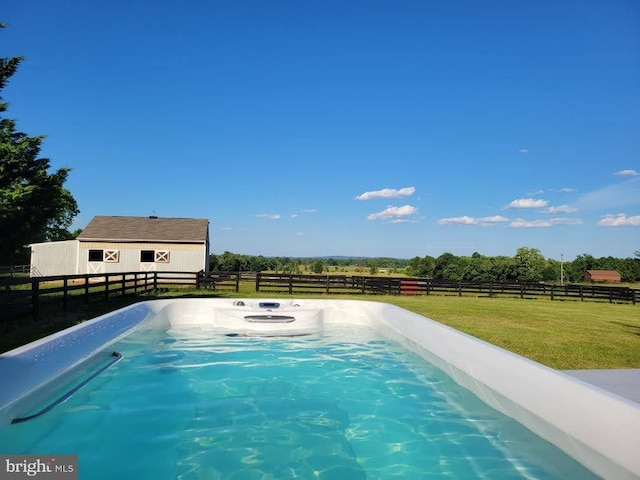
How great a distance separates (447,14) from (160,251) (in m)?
17.3

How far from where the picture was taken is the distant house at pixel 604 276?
64125 mm

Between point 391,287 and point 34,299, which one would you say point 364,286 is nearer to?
point 391,287

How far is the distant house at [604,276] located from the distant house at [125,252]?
220ft

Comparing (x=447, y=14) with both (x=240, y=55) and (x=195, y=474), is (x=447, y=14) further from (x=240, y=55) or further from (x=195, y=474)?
(x=195, y=474)

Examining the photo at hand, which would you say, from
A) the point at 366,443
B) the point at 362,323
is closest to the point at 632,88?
the point at 362,323

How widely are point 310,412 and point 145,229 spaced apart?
21.4 metres

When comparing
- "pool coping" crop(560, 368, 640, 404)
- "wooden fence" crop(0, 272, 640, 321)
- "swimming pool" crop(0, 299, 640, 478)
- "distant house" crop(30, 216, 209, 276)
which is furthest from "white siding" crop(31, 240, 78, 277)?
"pool coping" crop(560, 368, 640, 404)

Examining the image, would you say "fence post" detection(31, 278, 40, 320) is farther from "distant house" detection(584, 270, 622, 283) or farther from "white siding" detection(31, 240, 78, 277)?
"distant house" detection(584, 270, 622, 283)

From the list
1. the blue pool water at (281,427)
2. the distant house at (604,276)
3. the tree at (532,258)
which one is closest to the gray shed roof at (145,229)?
the blue pool water at (281,427)

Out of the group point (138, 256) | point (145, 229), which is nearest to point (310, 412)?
point (138, 256)

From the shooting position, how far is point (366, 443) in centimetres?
260

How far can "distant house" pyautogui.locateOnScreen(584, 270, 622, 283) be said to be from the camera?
6412cm

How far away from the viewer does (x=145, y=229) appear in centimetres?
2209

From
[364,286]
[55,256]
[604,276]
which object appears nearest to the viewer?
[364,286]
